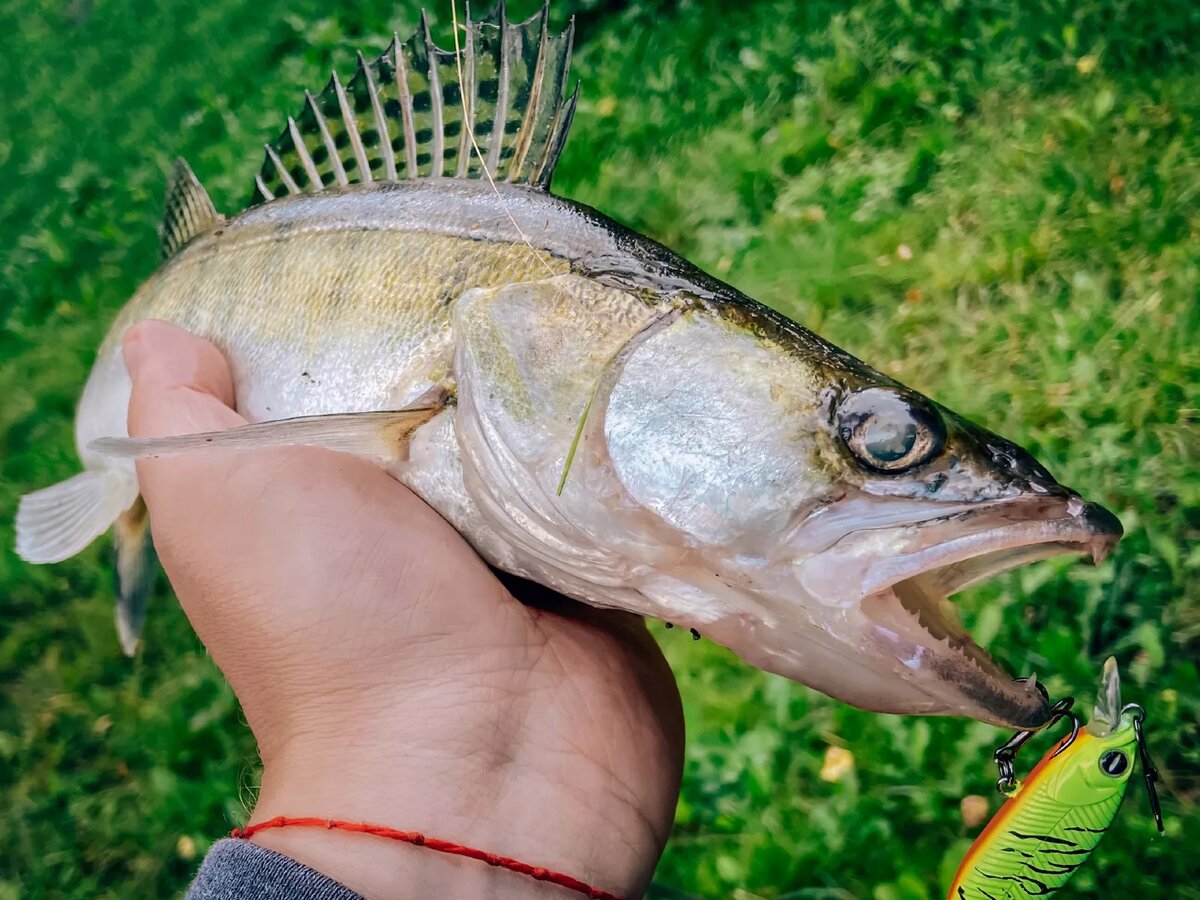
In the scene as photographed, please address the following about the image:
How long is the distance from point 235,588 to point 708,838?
1.66m

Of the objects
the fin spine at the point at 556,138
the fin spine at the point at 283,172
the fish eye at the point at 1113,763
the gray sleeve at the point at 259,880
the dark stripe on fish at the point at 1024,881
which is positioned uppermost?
the fin spine at the point at 556,138

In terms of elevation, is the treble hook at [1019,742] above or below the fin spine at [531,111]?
below

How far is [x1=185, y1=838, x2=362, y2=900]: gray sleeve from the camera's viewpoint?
1405 mm

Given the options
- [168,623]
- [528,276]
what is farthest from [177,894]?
[528,276]

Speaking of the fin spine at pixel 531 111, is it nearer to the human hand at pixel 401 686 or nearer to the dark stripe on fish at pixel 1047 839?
the human hand at pixel 401 686

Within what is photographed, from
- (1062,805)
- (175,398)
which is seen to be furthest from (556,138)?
(1062,805)

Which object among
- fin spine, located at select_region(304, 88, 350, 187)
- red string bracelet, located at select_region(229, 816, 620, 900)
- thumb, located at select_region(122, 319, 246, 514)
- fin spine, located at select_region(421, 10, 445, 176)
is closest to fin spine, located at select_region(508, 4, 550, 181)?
fin spine, located at select_region(421, 10, 445, 176)

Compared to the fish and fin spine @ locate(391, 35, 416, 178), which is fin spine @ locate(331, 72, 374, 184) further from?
fin spine @ locate(391, 35, 416, 178)

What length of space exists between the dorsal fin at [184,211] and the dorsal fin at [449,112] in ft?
1.45

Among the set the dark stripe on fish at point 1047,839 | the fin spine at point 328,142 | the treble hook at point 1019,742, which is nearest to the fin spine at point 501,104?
the fin spine at point 328,142

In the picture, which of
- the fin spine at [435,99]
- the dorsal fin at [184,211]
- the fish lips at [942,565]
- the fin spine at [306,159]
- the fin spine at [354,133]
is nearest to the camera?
the fish lips at [942,565]

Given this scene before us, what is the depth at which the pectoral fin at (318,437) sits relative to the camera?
1698 mm

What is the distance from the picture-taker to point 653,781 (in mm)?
1925

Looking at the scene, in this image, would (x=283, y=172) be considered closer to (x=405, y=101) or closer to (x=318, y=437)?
(x=405, y=101)
